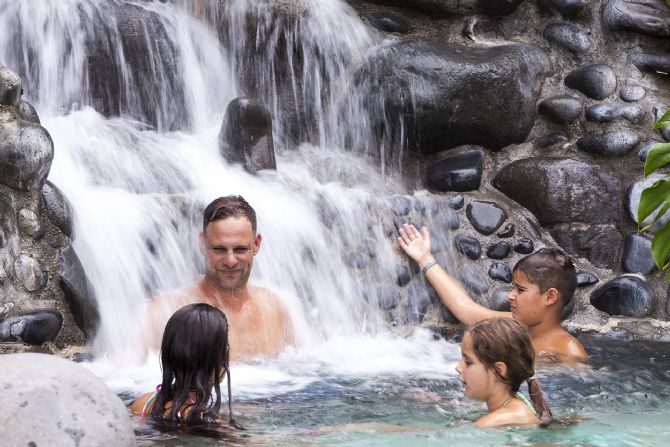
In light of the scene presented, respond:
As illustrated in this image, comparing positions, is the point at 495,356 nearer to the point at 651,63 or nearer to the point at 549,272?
the point at 549,272

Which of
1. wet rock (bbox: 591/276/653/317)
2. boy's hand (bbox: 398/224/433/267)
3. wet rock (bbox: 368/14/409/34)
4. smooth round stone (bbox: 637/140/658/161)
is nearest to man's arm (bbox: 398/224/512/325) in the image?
boy's hand (bbox: 398/224/433/267)

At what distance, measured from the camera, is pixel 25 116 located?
5.26m

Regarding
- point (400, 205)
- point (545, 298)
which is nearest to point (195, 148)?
point (400, 205)

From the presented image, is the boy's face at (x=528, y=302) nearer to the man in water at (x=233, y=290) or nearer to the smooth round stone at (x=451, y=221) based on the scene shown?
the smooth round stone at (x=451, y=221)

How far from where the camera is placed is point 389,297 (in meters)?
6.04

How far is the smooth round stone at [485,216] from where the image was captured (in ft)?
22.0

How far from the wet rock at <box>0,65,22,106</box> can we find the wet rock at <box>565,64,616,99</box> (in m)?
4.11

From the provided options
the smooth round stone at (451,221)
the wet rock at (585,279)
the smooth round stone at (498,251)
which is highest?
the smooth round stone at (451,221)

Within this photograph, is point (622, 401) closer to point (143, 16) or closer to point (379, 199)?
point (379, 199)

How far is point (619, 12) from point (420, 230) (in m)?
2.64

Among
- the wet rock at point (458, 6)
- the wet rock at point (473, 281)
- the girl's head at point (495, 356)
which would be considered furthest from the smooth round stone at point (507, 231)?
the girl's head at point (495, 356)

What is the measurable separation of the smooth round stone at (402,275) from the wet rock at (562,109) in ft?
6.44

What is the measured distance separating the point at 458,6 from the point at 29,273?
421 cm

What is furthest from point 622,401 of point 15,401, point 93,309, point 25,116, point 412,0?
point 412,0
